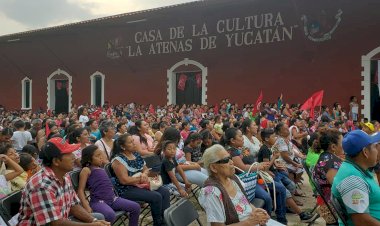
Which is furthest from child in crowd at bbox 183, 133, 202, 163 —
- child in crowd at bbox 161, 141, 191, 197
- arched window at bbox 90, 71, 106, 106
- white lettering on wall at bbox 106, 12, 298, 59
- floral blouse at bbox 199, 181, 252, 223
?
arched window at bbox 90, 71, 106, 106

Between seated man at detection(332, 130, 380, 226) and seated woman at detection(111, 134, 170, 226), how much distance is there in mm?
2685

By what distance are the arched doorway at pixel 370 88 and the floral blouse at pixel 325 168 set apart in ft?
39.7

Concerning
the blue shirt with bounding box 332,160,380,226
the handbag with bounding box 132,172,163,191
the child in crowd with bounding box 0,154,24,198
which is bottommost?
the handbag with bounding box 132,172,163,191

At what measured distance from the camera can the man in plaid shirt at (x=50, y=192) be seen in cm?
329

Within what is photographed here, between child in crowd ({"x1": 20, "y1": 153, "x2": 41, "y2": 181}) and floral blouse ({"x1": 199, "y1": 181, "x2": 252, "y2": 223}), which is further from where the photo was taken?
child in crowd ({"x1": 20, "y1": 153, "x2": 41, "y2": 181})

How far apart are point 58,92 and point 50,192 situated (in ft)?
83.3

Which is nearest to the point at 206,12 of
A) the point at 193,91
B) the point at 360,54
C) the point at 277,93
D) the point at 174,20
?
the point at 174,20

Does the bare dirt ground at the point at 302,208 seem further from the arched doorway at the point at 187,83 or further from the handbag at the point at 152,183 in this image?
the arched doorway at the point at 187,83

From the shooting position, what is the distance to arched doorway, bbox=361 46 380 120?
15.8 m

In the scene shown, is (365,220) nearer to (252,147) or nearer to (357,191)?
(357,191)

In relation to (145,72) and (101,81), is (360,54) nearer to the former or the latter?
(145,72)

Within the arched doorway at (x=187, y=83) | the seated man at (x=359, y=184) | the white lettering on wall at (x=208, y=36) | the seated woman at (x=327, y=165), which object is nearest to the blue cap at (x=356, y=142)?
the seated man at (x=359, y=184)

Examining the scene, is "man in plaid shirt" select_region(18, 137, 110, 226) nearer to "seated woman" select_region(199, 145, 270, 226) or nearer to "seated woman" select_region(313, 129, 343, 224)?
"seated woman" select_region(199, 145, 270, 226)

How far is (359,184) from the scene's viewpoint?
310cm
